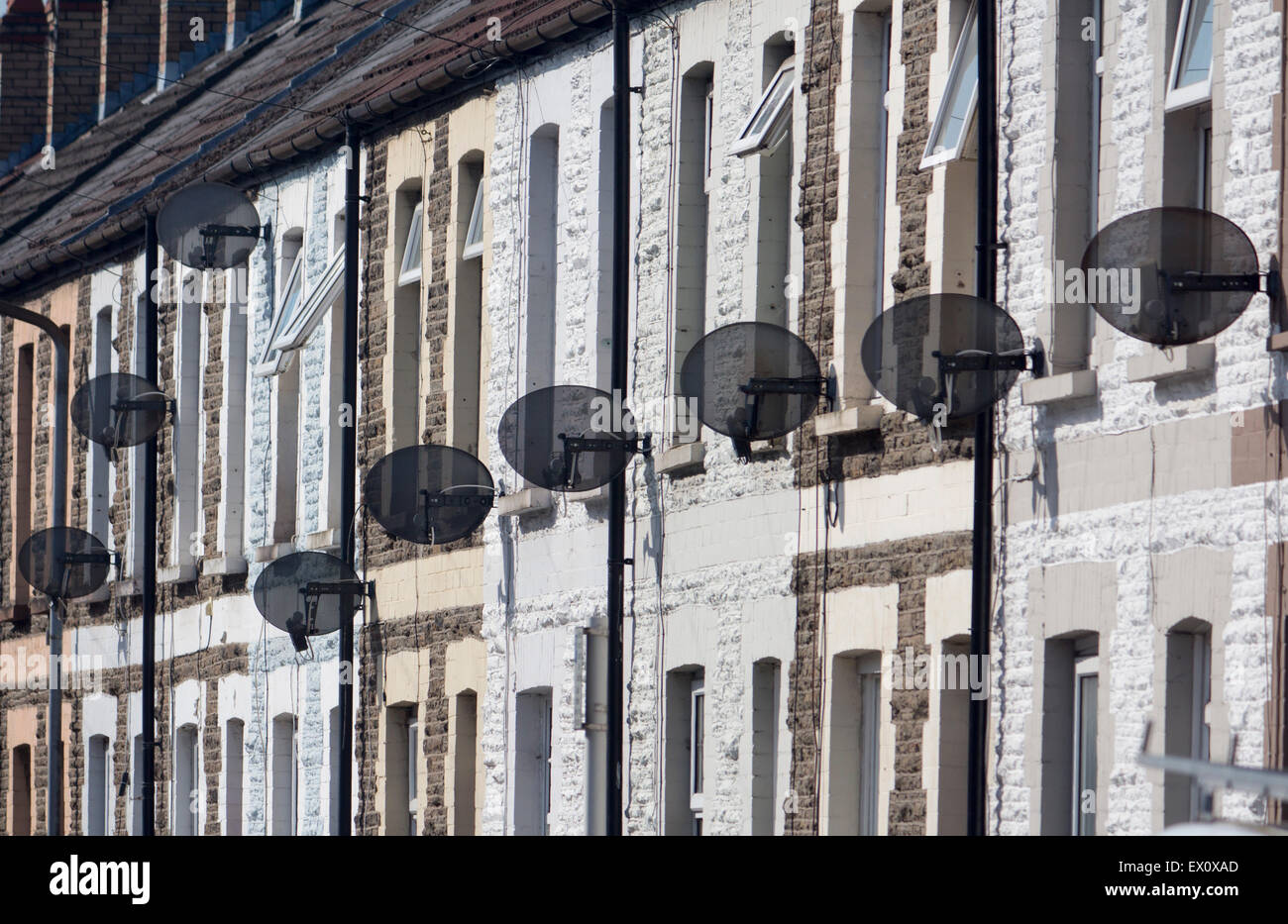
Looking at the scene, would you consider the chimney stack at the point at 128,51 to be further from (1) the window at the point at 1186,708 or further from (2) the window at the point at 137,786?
(1) the window at the point at 1186,708

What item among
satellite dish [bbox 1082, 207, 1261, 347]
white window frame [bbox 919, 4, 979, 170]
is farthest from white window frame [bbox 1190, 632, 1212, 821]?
white window frame [bbox 919, 4, 979, 170]

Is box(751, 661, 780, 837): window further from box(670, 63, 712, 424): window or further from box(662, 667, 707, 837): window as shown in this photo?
box(670, 63, 712, 424): window

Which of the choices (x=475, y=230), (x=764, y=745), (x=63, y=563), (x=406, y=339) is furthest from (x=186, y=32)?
(x=764, y=745)

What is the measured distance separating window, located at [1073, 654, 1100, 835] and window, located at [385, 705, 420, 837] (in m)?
10.8

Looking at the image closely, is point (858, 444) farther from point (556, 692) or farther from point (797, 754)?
point (556, 692)

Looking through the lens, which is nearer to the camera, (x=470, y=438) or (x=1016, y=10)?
(x=1016, y=10)

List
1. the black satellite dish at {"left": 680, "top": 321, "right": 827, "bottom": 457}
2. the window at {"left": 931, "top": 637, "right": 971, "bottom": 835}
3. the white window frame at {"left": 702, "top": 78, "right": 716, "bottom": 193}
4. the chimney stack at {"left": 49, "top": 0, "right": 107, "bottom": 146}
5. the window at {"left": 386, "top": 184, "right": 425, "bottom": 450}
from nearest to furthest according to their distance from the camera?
the window at {"left": 931, "top": 637, "right": 971, "bottom": 835} < the black satellite dish at {"left": 680, "top": 321, "right": 827, "bottom": 457} < the white window frame at {"left": 702, "top": 78, "right": 716, "bottom": 193} < the window at {"left": 386, "top": 184, "right": 425, "bottom": 450} < the chimney stack at {"left": 49, "top": 0, "right": 107, "bottom": 146}

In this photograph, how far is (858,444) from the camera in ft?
71.2

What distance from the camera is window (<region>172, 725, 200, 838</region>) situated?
34625 mm

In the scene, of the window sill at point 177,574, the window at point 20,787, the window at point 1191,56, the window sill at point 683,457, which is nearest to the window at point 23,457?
the window at point 20,787

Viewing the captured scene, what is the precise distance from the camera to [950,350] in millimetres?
19359

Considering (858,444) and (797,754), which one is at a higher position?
(858,444)
